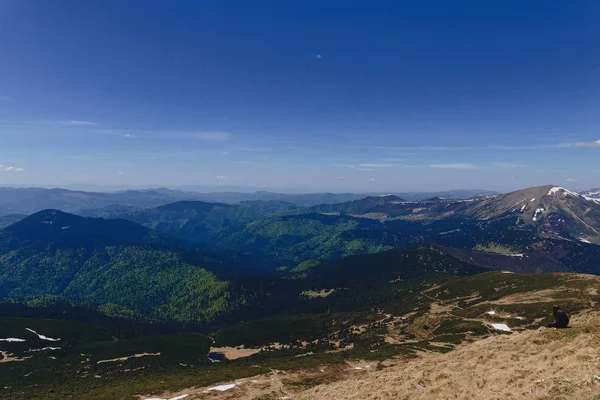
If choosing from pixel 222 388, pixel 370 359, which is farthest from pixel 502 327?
pixel 222 388

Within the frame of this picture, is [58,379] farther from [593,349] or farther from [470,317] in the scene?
[470,317]

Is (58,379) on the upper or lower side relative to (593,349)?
lower

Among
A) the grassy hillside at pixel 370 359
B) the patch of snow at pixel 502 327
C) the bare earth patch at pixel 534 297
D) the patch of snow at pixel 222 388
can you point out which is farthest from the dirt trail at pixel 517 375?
the bare earth patch at pixel 534 297

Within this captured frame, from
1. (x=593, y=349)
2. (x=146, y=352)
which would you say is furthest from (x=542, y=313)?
(x=146, y=352)

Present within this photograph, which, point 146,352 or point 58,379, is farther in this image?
point 146,352

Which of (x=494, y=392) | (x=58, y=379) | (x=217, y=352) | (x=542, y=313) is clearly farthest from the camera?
(x=217, y=352)

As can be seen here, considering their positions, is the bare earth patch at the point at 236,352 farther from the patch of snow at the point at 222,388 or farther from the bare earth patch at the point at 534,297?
the bare earth patch at the point at 534,297

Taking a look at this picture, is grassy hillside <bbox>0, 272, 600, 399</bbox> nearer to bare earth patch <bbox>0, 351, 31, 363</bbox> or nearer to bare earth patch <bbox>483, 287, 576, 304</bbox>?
bare earth patch <bbox>483, 287, 576, 304</bbox>

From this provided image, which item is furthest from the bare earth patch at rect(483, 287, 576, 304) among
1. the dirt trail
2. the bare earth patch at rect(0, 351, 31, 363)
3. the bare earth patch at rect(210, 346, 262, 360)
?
the bare earth patch at rect(0, 351, 31, 363)
